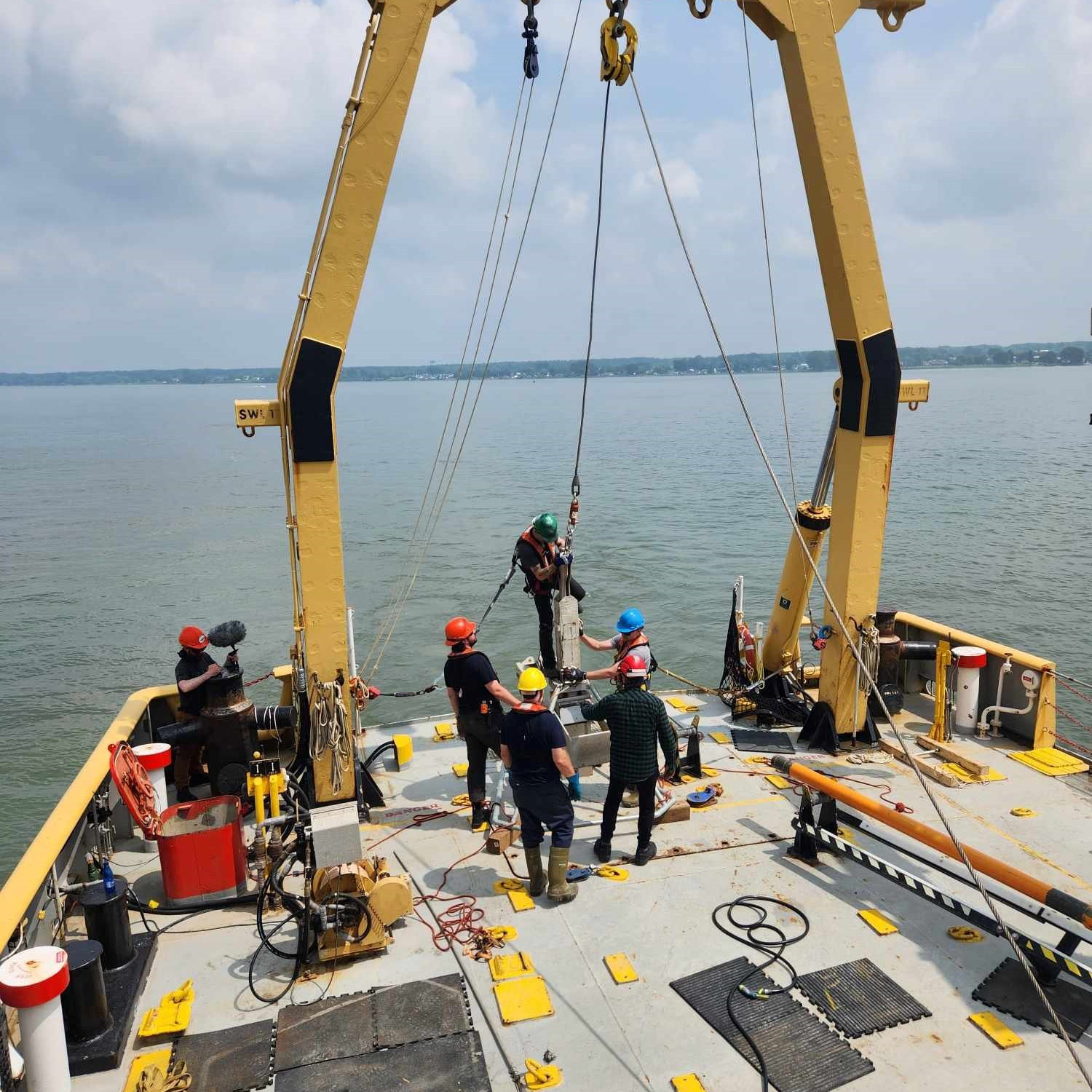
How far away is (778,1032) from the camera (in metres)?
4.67

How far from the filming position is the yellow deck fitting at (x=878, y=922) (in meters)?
5.52

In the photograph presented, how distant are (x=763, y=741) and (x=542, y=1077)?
15.4 ft

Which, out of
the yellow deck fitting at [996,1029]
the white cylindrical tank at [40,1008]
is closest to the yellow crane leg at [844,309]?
the yellow deck fitting at [996,1029]

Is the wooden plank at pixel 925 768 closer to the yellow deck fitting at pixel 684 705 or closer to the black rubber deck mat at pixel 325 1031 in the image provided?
the yellow deck fitting at pixel 684 705

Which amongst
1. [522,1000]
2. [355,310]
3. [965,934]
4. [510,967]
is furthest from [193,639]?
[965,934]

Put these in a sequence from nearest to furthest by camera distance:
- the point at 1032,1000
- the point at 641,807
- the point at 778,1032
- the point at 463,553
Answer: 1. the point at 778,1032
2. the point at 1032,1000
3. the point at 641,807
4. the point at 463,553

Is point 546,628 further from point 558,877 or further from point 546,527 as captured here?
point 558,877

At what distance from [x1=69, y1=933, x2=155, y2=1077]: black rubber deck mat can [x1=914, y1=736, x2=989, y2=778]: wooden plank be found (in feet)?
21.3

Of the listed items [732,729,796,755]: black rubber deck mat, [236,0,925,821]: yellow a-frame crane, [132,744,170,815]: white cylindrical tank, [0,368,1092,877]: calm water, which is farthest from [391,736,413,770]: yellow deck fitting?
[0,368,1092,877]: calm water

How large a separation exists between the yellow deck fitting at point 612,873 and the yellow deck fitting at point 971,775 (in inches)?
128

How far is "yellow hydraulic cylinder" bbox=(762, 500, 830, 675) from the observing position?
937 cm

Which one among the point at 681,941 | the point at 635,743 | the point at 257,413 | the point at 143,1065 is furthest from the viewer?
the point at 257,413

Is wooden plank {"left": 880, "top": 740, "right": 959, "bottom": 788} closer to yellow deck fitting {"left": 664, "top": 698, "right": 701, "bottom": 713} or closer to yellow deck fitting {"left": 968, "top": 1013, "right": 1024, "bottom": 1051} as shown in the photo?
yellow deck fitting {"left": 664, "top": 698, "right": 701, "bottom": 713}

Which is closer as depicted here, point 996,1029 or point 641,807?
point 996,1029
